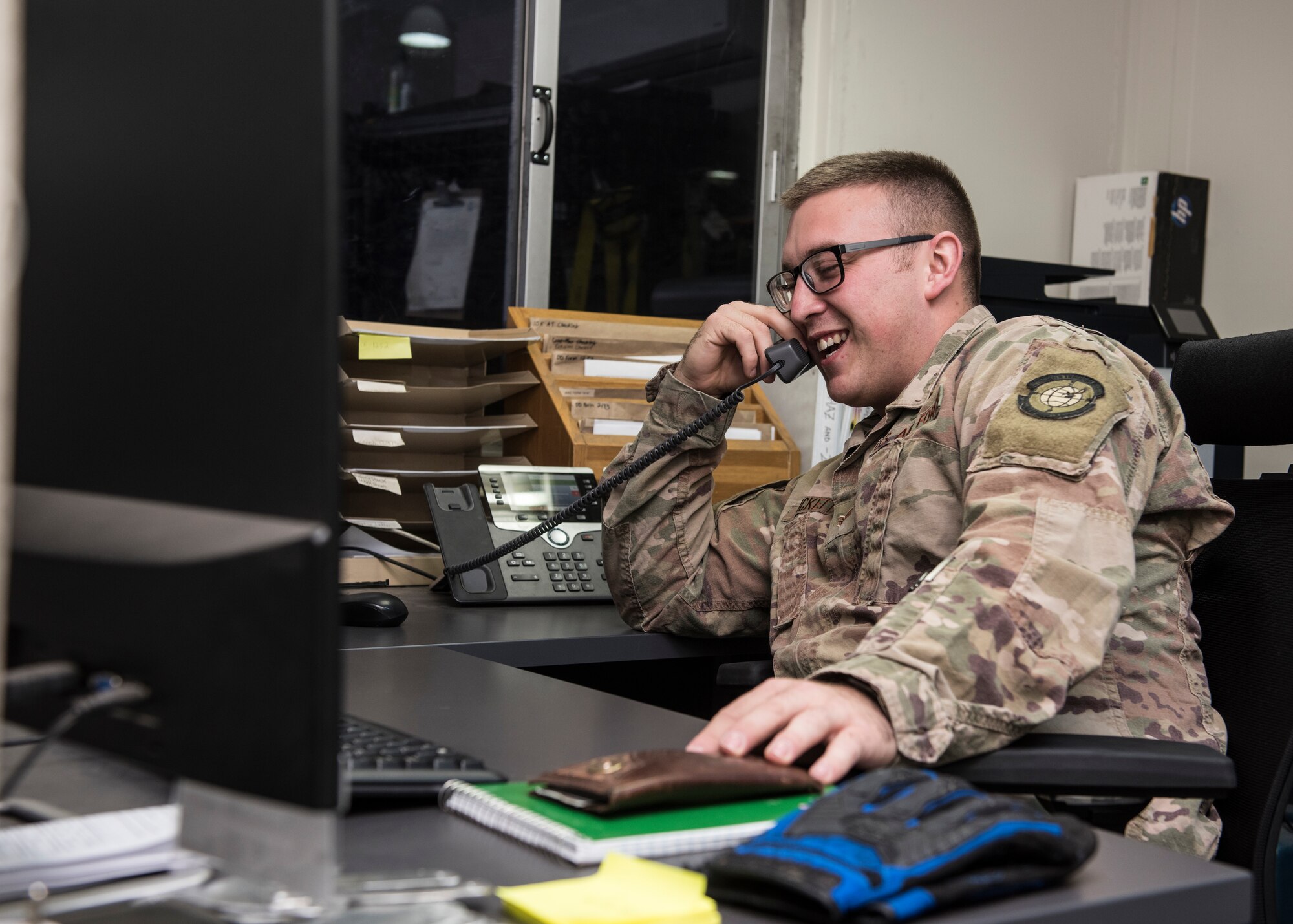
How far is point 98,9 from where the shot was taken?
569 millimetres

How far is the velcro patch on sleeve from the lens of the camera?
46.0 inches

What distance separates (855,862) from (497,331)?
67.2 inches

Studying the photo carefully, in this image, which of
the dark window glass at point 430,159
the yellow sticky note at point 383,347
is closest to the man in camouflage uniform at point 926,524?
the yellow sticky note at point 383,347

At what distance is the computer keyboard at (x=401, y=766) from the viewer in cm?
73

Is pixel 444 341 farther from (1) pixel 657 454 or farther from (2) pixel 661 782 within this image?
(2) pixel 661 782

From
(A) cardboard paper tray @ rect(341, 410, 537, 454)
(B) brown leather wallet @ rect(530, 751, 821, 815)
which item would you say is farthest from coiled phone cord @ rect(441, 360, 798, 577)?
(B) brown leather wallet @ rect(530, 751, 821, 815)

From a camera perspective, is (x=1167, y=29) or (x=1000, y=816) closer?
(x=1000, y=816)

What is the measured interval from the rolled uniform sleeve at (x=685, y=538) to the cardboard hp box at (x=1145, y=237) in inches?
77.4

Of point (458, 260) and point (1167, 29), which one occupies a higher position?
point (1167, 29)

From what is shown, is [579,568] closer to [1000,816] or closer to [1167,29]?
[1000,816]

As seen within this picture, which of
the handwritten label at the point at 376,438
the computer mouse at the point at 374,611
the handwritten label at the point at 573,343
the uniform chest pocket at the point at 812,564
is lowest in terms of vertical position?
the computer mouse at the point at 374,611

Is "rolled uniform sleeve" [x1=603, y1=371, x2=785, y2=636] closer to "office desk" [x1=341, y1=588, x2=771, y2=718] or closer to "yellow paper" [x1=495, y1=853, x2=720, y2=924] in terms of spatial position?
"office desk" [x1=341, y1=588, x2=771, y2=718]

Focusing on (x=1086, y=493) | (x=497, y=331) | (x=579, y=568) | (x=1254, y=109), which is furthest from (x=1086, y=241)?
(x=1086, y=493)

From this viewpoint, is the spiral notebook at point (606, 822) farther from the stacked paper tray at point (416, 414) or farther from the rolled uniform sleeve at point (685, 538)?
the stacked paper tray at point (416, 414)
